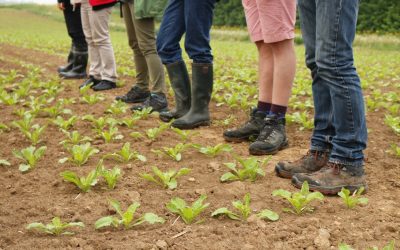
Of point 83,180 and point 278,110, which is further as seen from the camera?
point 278,110

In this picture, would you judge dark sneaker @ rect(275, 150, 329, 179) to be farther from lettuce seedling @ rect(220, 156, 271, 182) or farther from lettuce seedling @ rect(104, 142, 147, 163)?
lettuce seedling @ rect(104, 142, 147, 163)

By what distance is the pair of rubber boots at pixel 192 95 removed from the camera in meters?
4.07

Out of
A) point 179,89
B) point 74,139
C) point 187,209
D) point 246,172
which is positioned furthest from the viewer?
point 179,89

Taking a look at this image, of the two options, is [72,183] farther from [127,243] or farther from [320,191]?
[320,191]

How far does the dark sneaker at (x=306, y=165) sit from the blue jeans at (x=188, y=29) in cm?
154

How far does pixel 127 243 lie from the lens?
79.2 inches

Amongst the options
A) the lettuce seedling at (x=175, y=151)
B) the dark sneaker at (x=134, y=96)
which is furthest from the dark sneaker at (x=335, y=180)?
the dark sneaker at (x=134, y=96)

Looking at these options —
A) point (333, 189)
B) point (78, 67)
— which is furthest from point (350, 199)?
point (78, 67)

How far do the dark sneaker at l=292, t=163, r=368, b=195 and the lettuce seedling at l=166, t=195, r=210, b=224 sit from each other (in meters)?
0.68

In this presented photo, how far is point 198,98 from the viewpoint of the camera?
4.12m

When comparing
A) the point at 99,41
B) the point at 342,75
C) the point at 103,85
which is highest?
the point at 342,75

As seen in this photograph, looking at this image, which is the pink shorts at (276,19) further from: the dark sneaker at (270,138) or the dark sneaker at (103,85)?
the dark sneaker at (103,85)

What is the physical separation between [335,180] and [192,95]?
6.13 feet

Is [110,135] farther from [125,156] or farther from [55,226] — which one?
[55,226]
